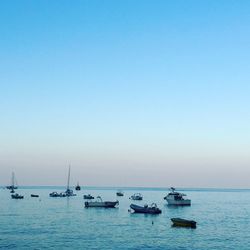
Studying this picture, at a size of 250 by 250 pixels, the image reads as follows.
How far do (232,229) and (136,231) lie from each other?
22.0 m

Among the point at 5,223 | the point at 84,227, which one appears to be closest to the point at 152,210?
the point at 84,227

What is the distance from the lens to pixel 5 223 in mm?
95750

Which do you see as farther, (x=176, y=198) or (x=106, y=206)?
(x=176, y=198)

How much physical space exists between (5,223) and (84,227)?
60.4 feet

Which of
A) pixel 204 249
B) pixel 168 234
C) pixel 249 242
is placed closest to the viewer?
pixel 204 249

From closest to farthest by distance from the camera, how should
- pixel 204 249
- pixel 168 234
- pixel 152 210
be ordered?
pixel 204 249 < pixel 168 234 < pixel 152 210

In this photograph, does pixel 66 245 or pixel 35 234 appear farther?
pixel 35 234

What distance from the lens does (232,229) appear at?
9300 centimetres

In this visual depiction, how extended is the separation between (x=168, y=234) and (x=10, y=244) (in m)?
30.3

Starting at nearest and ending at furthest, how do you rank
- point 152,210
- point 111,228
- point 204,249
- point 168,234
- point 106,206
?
point 204,249, point 168,234, point 111,228, point 152,210, point 106,206

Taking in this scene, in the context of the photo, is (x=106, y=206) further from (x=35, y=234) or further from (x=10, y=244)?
(x=10, y=244)

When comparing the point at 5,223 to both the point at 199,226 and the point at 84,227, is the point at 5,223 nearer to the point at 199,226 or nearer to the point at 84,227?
the point at 84,227

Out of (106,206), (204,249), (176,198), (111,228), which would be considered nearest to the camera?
(204,249)

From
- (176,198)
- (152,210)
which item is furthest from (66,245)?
(176,198)
